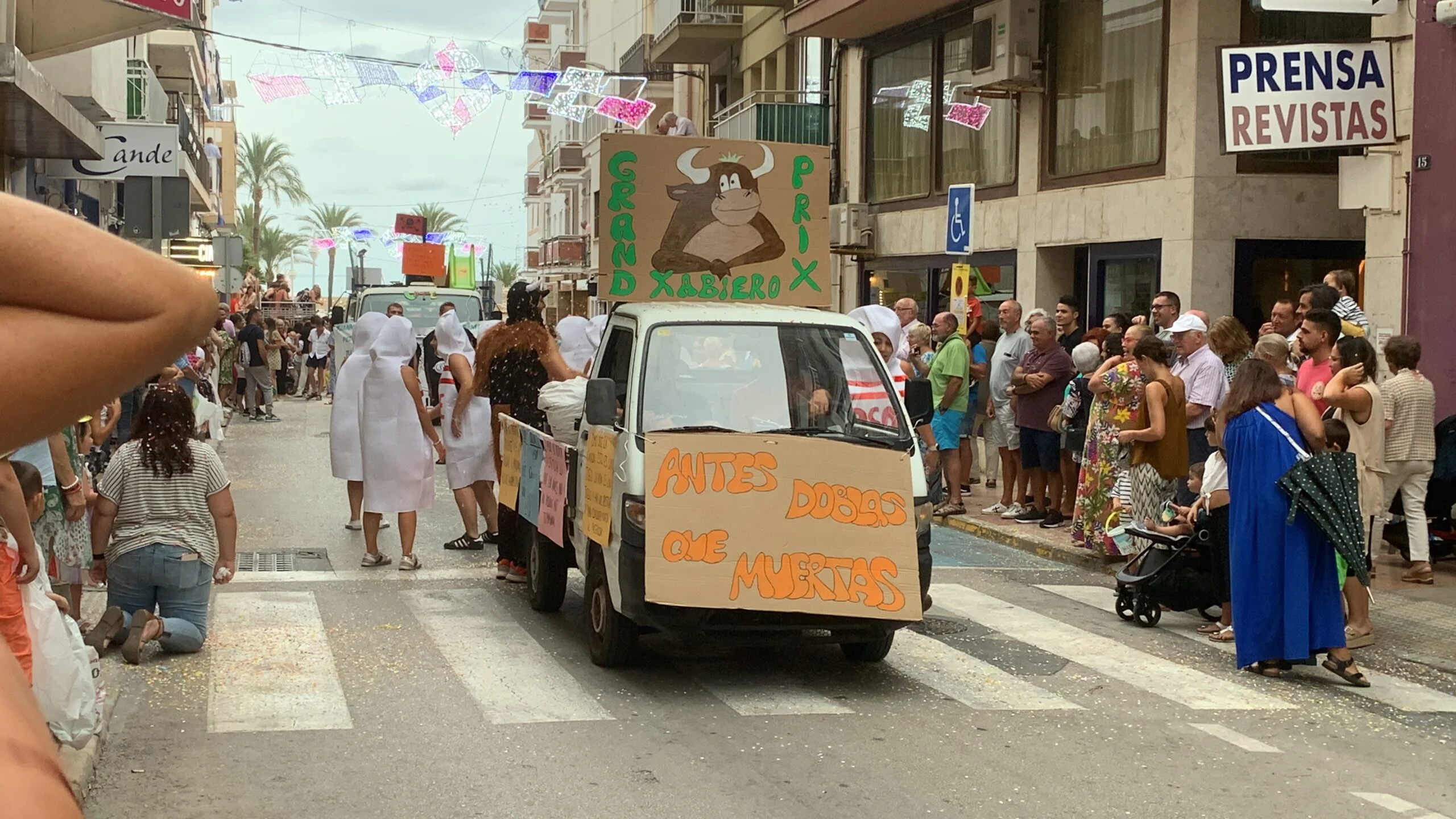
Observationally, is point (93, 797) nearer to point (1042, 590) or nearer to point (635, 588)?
point (635, 588)

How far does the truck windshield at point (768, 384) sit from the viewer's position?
8.40 m

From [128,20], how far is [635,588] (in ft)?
47.4

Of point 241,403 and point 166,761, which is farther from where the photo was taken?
point 241,403

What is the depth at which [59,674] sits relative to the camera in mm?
6254

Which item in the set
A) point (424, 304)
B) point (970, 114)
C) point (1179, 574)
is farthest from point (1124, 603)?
point (424, 304)

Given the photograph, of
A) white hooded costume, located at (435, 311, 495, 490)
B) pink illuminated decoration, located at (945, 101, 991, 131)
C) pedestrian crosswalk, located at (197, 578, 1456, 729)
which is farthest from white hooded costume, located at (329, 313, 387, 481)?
pink illuminated decoration, located at (945, 101, 991, 131)

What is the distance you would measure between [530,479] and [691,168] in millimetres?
2230

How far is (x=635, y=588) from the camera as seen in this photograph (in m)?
7.85

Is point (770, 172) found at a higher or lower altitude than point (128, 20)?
lower

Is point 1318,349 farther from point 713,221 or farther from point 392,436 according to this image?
point 392,436

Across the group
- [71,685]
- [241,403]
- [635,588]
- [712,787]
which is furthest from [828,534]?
[241,403]

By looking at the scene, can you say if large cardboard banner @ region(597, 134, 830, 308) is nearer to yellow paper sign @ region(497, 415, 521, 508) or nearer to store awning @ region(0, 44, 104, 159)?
yellow paper sign @ region(497, 415, 521, 508)

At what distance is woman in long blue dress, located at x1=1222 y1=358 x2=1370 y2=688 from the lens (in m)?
8.48

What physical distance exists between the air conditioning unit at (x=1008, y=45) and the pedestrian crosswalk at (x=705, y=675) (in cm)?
1315
